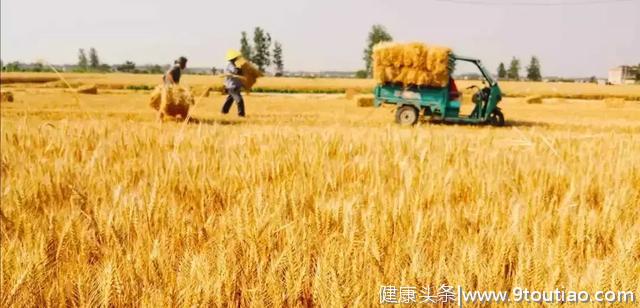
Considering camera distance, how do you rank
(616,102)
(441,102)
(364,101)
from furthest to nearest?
(364,101), (441,102), (616,102)

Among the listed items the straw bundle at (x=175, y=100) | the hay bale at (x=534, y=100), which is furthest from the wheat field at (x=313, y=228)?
the hay bale at (x=534, y=100)

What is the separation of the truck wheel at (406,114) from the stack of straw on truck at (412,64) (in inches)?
22.7

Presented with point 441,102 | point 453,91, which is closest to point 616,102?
point 441,102

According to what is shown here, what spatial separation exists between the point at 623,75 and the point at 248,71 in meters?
A: 11.4

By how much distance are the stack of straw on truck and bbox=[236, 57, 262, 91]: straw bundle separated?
9.46 ft

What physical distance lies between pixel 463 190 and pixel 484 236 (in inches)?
29.7

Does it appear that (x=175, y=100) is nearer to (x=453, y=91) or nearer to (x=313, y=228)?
(x=453, y=91)

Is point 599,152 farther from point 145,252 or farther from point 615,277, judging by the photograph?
point 145,252

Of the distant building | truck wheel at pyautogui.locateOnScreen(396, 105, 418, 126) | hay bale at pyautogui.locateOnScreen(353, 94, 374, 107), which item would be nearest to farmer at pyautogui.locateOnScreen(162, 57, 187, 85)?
truck wheel at pyautogui.locateOnScreen(396, 105, 418, 126)

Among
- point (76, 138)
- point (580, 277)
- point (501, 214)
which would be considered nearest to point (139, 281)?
point (580, 277)

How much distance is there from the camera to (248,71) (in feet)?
41.2

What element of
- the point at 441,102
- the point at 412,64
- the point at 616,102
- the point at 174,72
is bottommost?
the point at 441,102

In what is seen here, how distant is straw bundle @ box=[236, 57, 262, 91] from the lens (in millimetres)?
12085

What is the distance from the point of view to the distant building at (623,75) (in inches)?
61.4
